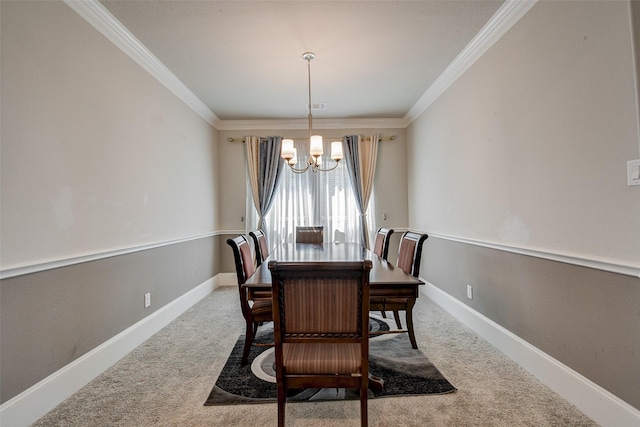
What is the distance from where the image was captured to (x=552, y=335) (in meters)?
1.97

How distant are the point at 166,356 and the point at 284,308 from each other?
1641mm

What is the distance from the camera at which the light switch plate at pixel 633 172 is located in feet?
4.67

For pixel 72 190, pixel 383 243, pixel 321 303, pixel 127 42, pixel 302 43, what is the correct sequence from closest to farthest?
pixel 321 303 < pixel 72 190 < pixel 127 42 < pixel 302 43 < pixel 383 243

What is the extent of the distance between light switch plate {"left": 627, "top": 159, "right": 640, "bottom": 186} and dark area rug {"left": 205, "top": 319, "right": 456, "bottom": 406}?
1430 mm

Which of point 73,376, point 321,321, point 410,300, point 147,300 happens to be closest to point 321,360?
point 321,321

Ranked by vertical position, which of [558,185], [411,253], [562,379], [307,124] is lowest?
[562,379]

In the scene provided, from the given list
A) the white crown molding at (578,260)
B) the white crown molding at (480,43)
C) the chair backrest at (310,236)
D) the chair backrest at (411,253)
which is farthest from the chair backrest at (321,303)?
the chair backrest at (310,236)

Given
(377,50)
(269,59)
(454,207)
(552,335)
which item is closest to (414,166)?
(454,207)

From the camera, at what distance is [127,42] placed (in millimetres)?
2580

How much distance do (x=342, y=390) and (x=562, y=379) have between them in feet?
4.19

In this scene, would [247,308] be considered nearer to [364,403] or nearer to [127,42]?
[364,403]

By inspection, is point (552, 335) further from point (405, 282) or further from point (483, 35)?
point (483, 35)

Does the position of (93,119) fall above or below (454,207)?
above

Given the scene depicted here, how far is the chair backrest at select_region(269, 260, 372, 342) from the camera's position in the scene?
4.41 feet
